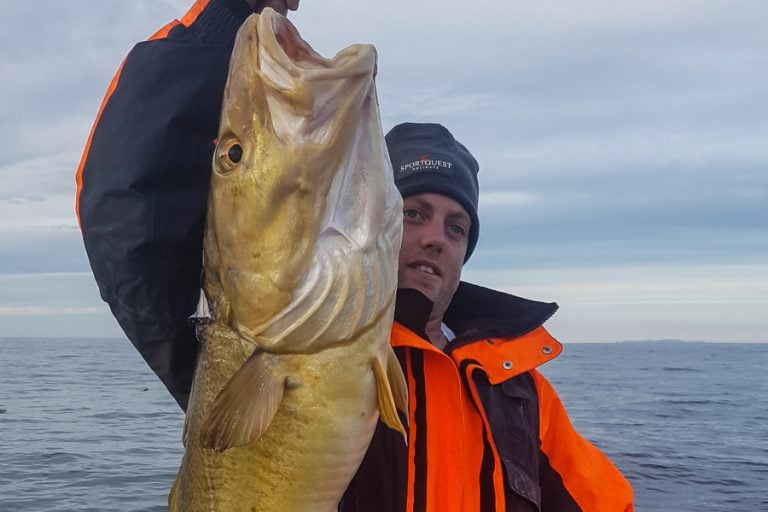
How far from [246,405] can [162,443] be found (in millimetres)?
14554

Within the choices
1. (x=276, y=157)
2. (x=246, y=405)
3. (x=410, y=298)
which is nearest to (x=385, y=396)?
(x=246, y=405)

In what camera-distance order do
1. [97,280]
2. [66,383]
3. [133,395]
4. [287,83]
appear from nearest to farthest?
1. [287,83]
2. [97,280]
3. [133,395]
4. [66,383]

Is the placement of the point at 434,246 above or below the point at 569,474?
above

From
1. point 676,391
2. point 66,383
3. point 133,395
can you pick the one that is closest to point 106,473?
point 133,395

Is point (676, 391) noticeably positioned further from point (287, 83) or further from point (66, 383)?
point (287, 83)

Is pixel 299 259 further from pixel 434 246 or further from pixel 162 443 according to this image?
pixel 162 443

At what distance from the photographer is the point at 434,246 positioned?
3.73 meters

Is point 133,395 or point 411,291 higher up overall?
point 411,291

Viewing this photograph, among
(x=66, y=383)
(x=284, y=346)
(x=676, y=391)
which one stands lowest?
(x=66, y=383)

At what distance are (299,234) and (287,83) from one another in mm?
425

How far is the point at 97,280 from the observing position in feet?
8.61

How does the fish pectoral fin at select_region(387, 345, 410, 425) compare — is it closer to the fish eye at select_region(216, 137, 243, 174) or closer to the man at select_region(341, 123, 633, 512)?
the fish eye at select_region(216, 137, 243, 174)

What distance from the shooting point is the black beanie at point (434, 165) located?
12.8ft

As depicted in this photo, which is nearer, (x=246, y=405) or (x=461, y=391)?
(x=246, y=405)
